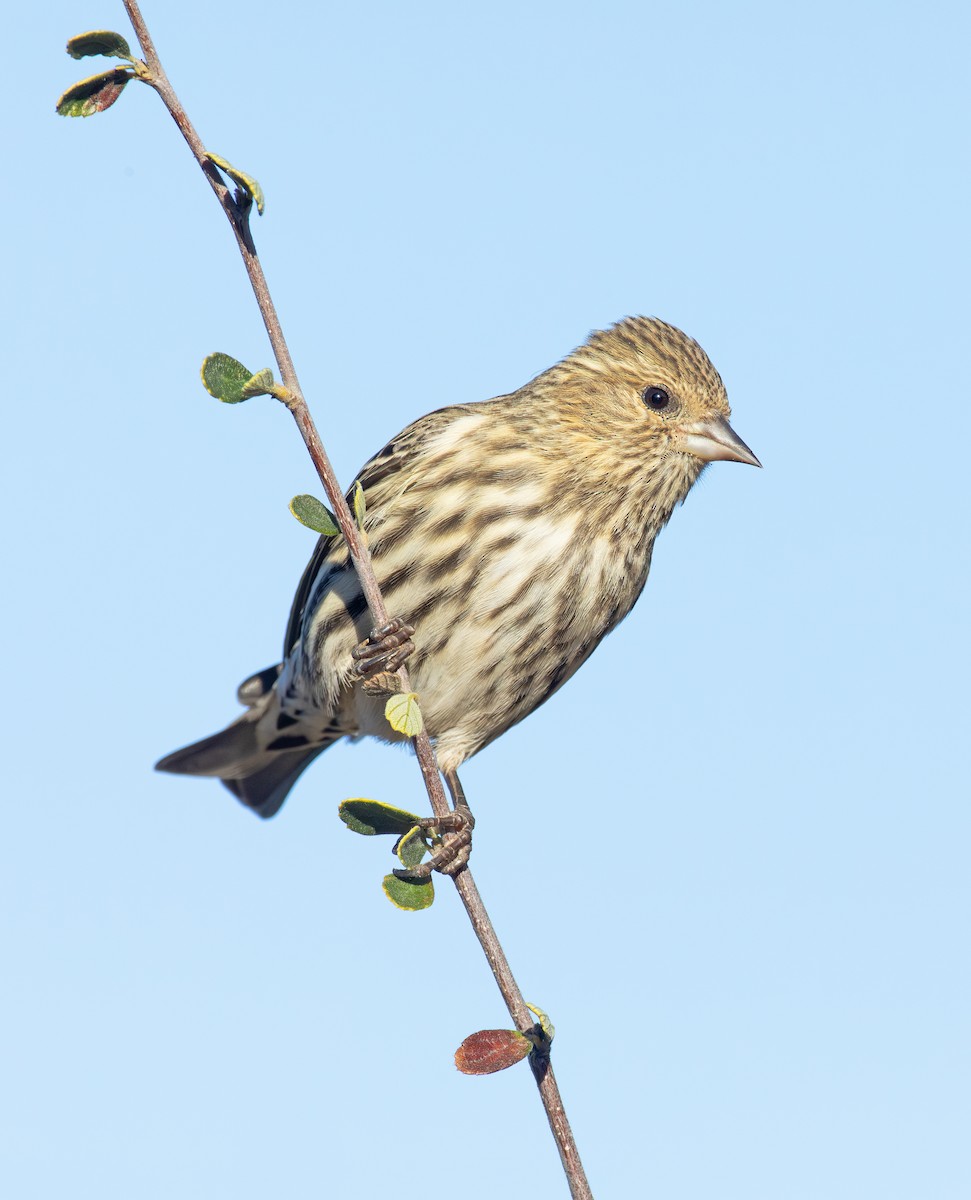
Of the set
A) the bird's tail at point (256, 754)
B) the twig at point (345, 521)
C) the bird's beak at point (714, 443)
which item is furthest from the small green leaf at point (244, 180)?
the bird's tail at point (256, 754)

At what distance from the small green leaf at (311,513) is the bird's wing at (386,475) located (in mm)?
2038

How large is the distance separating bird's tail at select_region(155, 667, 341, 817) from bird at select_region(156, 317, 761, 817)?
1078mm

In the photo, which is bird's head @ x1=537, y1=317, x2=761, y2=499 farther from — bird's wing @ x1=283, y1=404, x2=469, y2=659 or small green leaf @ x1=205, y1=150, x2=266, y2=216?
small green leaf @ x1=205, y1=150, x2=266, y2=216

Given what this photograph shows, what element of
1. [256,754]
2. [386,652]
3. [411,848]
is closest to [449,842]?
[386,652]

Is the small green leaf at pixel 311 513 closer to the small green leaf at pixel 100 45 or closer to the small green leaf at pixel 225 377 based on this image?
the small green leaf at pixel 225 377

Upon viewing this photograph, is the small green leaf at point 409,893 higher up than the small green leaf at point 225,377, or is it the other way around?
the small green leaf at point 225,377

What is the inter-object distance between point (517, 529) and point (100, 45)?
2.60 metres

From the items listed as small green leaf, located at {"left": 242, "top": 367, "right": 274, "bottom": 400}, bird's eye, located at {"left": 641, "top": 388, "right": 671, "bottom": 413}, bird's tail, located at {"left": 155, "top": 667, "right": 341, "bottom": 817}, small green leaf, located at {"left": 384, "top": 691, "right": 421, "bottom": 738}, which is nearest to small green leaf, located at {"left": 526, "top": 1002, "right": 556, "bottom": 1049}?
small green leaf, located at {"left": 384, "top": 691, "right": 421, "bottom": 738}

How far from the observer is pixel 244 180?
125 inches

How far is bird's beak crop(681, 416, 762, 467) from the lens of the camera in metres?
5.78

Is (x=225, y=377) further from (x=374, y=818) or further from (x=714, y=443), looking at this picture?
(x=714, y=443)

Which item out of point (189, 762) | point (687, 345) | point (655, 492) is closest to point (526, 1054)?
point (655, 492)

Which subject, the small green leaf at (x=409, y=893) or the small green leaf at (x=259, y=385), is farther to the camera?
the small green leaf at (x=409, y=893)

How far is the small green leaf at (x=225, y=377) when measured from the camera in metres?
3.38
